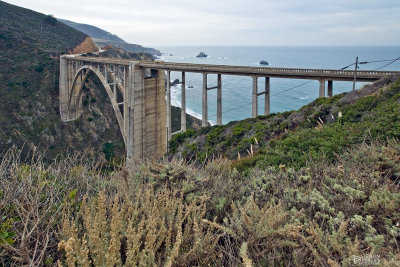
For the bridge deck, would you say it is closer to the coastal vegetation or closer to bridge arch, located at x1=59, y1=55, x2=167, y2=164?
bridge arch, located at x1=59, y1=55, x2=167, y2=164

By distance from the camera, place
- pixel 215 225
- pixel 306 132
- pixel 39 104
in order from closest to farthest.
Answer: pixel 215 225
pixel 306 132
pixel 39 104

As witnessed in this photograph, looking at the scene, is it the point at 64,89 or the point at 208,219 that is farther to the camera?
the point at 64,89

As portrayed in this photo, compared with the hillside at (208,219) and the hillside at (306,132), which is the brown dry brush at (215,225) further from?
the hillside at (306,132)

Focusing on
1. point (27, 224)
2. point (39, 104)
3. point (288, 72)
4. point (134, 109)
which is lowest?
point (27, 224)

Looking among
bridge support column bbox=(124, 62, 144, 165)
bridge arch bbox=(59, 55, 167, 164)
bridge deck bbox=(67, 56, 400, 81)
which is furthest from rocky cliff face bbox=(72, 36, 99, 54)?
bridge deck bbox=(67, 56, 400, 81)

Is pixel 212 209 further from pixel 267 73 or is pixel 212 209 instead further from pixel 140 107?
pixel 140 107

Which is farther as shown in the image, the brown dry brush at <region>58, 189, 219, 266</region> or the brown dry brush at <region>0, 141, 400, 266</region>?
the brown dry brush at <region>0, 141, 400, 266</region>

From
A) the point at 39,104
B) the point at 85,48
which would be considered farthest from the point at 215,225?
the point at 85,48

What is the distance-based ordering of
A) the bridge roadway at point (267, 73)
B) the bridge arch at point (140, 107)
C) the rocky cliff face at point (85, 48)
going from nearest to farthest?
the bridge roadway at point (267, 73)
the bridge arch at point (140, 107)
the rocky cliff face at point (85, 48)

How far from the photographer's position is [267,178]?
511 centimetres

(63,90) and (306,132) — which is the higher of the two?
(63,90)

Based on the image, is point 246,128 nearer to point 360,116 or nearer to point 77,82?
point 360,116

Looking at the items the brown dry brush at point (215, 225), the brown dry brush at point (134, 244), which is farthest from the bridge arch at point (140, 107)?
the brown dry brush at point (134, 244)

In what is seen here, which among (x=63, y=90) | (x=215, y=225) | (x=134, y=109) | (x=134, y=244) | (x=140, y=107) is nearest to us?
(x=134, y=244)
